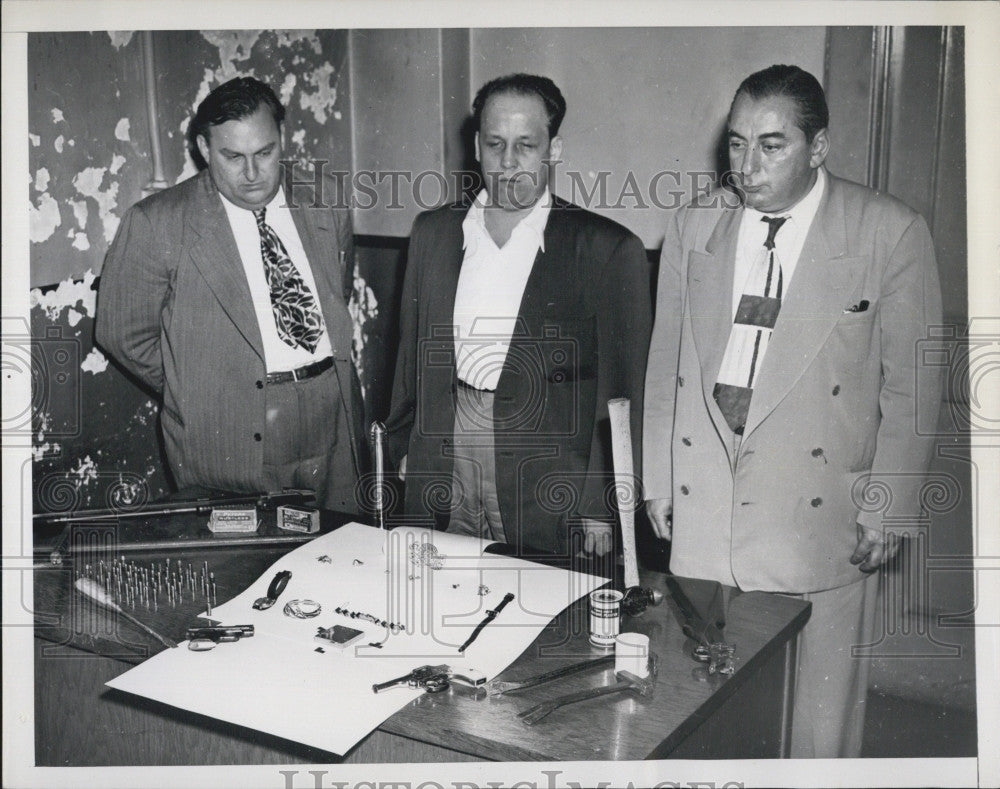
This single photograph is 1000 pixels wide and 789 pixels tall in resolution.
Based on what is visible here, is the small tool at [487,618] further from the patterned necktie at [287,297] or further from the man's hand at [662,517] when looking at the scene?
the patterned necktie at [287,297]

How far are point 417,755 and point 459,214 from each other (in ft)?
4.37

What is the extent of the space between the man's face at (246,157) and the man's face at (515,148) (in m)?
0.54

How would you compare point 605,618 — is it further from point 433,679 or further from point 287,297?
point 287,297

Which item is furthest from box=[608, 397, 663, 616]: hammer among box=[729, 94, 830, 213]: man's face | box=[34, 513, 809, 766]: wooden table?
box=[729, 94, 830, 213]: man's face

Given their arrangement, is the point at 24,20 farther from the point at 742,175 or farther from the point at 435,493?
the point at 742,175

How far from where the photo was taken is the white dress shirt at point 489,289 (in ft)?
8.54

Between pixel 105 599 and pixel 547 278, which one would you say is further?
pixel 547 278

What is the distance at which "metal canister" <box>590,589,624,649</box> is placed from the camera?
6.64 feet

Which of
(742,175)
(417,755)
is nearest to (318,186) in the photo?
(742,175)

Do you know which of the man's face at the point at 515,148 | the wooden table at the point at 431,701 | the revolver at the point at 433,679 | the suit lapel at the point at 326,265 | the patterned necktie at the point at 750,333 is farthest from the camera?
the suit lapel at the point at 326,265

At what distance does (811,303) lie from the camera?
7.90 ft

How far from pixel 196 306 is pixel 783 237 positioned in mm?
1493

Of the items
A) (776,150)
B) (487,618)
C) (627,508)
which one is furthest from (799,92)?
(487,618)

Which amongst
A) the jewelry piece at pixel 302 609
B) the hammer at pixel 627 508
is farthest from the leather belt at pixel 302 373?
the hammer at pixel 627 508
